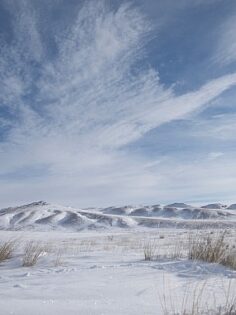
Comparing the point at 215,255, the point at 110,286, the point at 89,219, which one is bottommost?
the point at 110,286

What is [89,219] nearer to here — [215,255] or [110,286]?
[215,255]

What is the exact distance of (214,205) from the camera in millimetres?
114000

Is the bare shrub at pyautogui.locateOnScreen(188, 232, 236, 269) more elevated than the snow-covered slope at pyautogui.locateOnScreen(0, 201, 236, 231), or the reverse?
the snow-covered slope at pyautogui.locateOnScreen(0, 201, 236, 231)

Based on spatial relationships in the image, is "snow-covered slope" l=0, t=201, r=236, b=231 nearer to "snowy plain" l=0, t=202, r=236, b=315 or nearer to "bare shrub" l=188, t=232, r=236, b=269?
"bare shrub" l=188, t=232, r=236, b=269

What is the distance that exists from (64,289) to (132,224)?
6095 cm

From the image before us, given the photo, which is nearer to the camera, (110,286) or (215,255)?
(110,286)

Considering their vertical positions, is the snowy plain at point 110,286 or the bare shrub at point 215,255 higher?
the bare shrub at point 215,255

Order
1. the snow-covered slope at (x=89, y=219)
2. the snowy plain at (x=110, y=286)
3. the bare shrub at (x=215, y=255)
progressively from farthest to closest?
1. the snow-covered slope at (x=89, y=219)
2. the bare shrub at (x=215, y=255)
3. the snowy plain at (x=110, y=286)

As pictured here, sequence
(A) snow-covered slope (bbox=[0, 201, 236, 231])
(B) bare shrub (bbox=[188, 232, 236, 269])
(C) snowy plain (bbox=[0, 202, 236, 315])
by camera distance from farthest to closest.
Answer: (A) snow-covered slope (bbox=[0, 201, 236, 231])
(B) bare shrub (bbox=[188, 232, 236, 269])
(C) snowy plain (bbox=[0, 202, 236, 315])

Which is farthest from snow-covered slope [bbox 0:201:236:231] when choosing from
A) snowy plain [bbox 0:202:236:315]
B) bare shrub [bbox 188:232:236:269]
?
snowy plain [bbox 0:202:236:315]

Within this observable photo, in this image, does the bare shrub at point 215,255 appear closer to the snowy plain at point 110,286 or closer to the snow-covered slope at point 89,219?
the snowy plain at point 110,286

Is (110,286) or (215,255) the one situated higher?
(215,255)

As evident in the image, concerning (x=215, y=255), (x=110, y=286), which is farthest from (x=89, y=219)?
(x=110, y=286)

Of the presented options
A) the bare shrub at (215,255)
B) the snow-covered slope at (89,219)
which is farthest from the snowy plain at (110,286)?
the snow-covered slope at (89,219)
